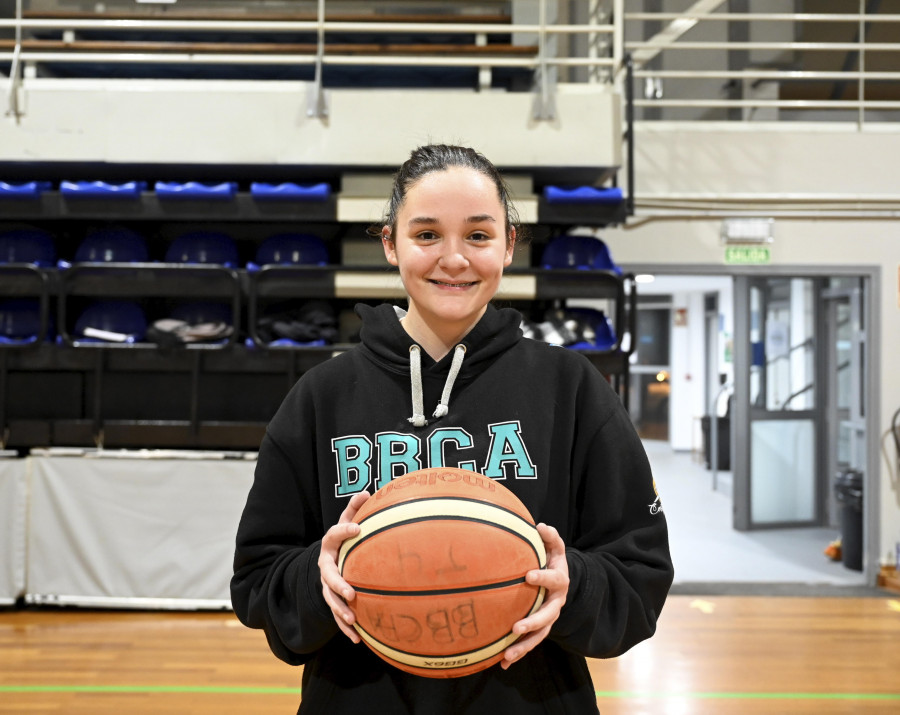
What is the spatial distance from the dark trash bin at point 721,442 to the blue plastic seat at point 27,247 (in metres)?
6.81

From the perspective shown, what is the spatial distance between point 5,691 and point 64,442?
1.55 m

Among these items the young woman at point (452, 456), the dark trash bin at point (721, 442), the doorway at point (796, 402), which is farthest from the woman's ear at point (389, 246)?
the dark trash bin at point (721, 442)

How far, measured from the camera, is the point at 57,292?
4.27 m

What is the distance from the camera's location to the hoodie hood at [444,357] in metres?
1.09

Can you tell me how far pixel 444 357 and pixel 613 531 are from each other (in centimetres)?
34

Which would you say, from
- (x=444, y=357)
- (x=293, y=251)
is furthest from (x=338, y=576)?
(x=293, y=251)

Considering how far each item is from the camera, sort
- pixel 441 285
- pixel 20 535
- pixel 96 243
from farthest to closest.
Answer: pixel 96 243, pixel 20 535, pixel 441 285

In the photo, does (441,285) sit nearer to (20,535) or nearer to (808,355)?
(20,535)

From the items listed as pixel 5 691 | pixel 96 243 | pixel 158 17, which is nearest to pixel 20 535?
pixel 5 691

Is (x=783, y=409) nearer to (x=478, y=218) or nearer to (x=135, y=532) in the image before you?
(x=135, y=532)

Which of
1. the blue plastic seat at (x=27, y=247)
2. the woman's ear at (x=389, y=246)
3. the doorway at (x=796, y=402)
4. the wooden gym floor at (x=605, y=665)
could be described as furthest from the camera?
the doorway at (x=796, y=402)

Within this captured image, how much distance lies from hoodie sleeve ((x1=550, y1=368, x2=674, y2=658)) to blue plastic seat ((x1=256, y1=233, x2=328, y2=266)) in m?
3.52

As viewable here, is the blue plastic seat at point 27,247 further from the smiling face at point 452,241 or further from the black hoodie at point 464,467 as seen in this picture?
the smiling face at point 452,241

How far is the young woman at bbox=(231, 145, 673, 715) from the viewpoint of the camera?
1.01 m
